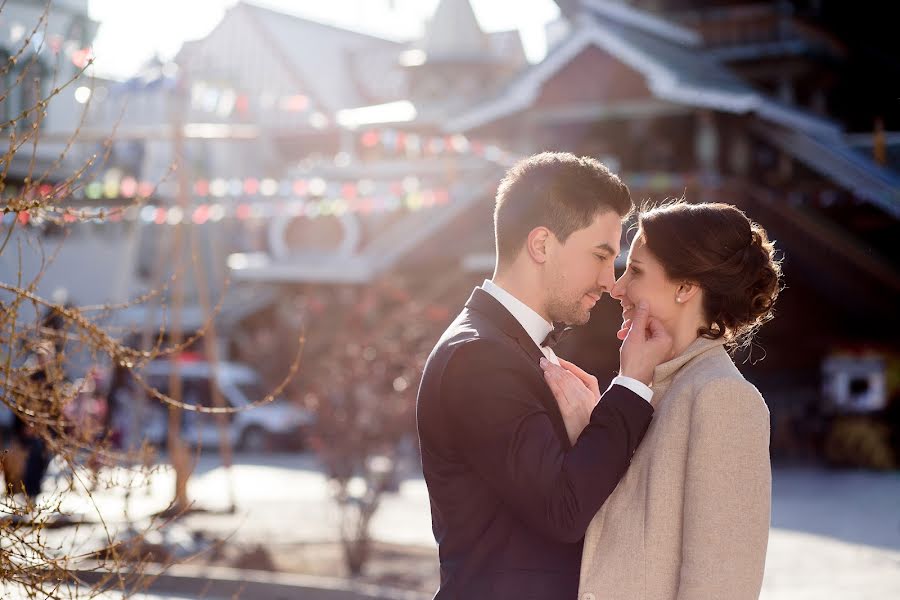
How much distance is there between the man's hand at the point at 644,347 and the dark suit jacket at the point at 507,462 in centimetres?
13

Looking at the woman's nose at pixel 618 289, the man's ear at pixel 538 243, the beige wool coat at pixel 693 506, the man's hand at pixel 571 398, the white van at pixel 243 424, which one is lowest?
the white van at pixel 243 424

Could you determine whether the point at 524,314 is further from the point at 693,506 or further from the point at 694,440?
the point at 693,506

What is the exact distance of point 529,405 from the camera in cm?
379

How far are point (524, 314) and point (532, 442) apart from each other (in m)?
0.56

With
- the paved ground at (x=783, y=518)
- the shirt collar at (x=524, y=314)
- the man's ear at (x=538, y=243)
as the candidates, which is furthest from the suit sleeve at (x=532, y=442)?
the paved ground at (x=783, y=518)

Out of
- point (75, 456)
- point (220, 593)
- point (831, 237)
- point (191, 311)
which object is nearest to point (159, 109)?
point (191, 311)

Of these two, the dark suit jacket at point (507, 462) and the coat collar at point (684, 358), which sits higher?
the coat collar at point (684, 358)

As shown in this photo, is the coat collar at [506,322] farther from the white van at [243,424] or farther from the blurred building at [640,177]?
the white van at [243,424]

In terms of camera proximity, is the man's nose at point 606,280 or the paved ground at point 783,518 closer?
the man's nose at point 606,280

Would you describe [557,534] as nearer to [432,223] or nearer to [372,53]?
[432,223]

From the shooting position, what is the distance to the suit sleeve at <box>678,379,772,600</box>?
12.3 ft

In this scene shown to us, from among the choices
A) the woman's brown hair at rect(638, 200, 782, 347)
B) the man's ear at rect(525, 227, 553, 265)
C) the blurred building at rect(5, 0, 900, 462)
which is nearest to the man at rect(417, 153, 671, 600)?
the man's ear at rect(525, 227, 553, 265)

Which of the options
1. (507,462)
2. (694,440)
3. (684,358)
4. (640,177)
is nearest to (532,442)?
(507,462)

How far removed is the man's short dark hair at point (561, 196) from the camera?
4.08m
